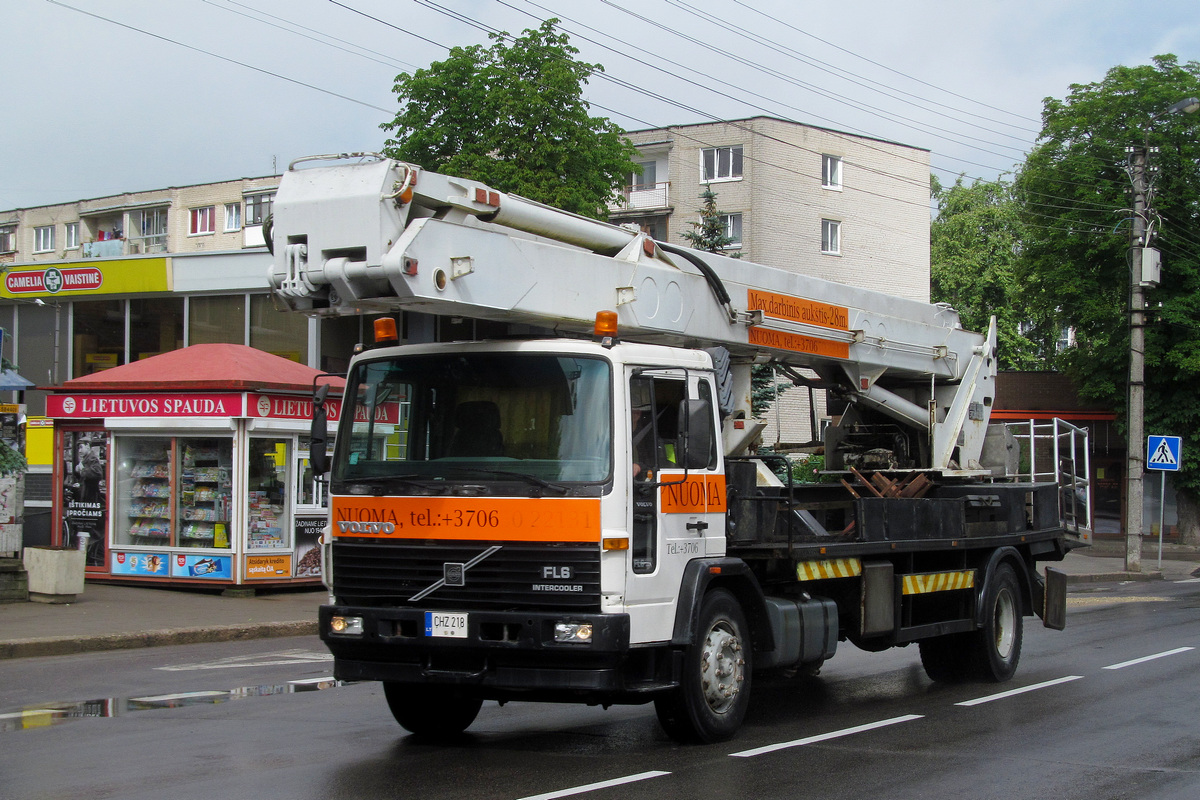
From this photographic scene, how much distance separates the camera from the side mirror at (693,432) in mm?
7461

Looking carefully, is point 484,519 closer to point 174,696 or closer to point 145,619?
point 174,696

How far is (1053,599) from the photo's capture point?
12188 mm

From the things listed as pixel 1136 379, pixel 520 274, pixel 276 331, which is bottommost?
pixel 520 274

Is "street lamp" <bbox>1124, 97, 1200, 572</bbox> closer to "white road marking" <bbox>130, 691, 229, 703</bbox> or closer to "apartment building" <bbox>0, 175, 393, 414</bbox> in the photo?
"apartment building" <bbox>0, 175, 393, 414</bbox>

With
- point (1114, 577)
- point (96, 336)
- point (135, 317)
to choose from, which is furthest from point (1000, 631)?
point (96, 336)

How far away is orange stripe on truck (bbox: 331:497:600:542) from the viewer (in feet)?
22.5

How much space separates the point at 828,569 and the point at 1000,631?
328cm

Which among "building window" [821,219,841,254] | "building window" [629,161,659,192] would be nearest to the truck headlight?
"building window" [821,219,841,254]

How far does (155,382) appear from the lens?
695 inches

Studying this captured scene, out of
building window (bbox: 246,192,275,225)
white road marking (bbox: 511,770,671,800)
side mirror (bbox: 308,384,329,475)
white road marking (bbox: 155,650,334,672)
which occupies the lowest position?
white road marking (bbox: 155,650,334,672)

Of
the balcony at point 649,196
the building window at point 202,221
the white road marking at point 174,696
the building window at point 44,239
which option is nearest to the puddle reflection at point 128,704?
the white road marking at point 174,696

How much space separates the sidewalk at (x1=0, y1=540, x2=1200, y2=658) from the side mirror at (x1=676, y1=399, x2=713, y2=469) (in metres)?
8.40

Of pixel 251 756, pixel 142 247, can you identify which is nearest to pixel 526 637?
pixel 251 756

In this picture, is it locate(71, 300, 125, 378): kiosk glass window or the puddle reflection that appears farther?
locate(71, 300, 125, 378): kiosk glass window
